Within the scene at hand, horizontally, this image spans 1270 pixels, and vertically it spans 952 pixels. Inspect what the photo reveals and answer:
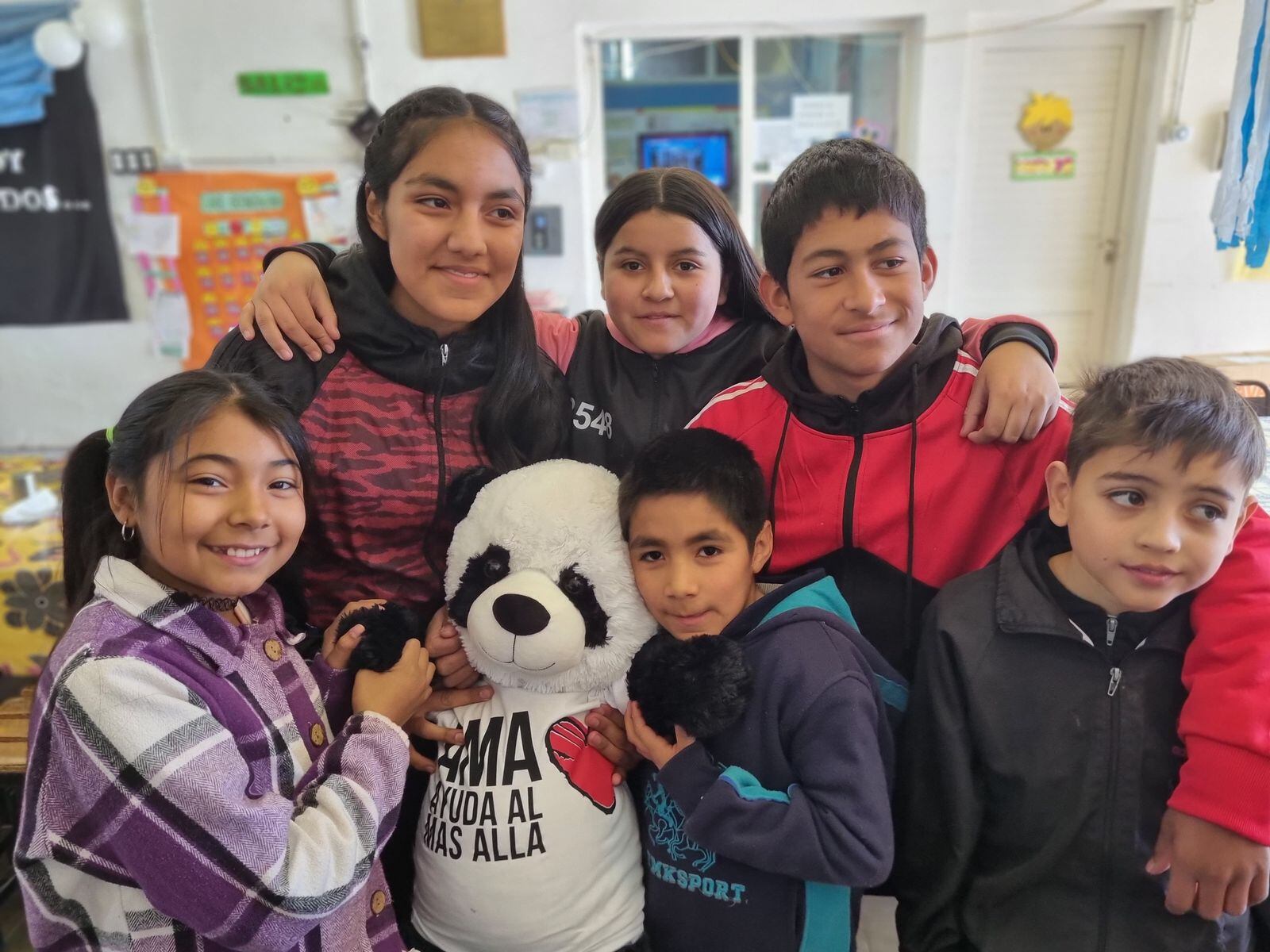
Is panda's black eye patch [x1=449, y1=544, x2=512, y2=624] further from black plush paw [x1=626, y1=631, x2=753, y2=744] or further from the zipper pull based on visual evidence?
the zipper pull

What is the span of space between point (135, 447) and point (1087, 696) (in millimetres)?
1130

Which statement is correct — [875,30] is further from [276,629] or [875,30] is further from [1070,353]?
[276,629]

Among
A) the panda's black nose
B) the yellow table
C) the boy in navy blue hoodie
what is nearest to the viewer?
the boy in navy blue hoodie

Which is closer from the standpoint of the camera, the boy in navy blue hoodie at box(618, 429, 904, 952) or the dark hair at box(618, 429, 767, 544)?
the boy in navy blue hoodie at box(618, 429, 904, 952)

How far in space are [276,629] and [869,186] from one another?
0.97m

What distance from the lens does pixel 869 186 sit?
3.58ft

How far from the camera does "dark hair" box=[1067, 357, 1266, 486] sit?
2.93 feet

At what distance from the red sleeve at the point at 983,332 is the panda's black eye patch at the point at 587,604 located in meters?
0.65

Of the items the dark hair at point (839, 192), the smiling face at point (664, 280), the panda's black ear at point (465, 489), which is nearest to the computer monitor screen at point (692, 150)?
the smiling face at point (664, 280)

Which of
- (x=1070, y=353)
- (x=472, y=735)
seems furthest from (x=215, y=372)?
(x=1070, y=353)

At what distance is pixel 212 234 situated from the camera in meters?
3.52

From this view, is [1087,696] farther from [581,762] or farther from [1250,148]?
[1250,148]

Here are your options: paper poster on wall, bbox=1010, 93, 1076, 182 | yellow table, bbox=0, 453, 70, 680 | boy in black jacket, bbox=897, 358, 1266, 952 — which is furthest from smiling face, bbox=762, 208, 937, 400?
paper poster on wall, bbox=1010, 93, 1076, 182

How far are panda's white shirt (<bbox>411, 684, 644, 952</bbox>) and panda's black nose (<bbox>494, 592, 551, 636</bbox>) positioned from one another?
132 millimetres
